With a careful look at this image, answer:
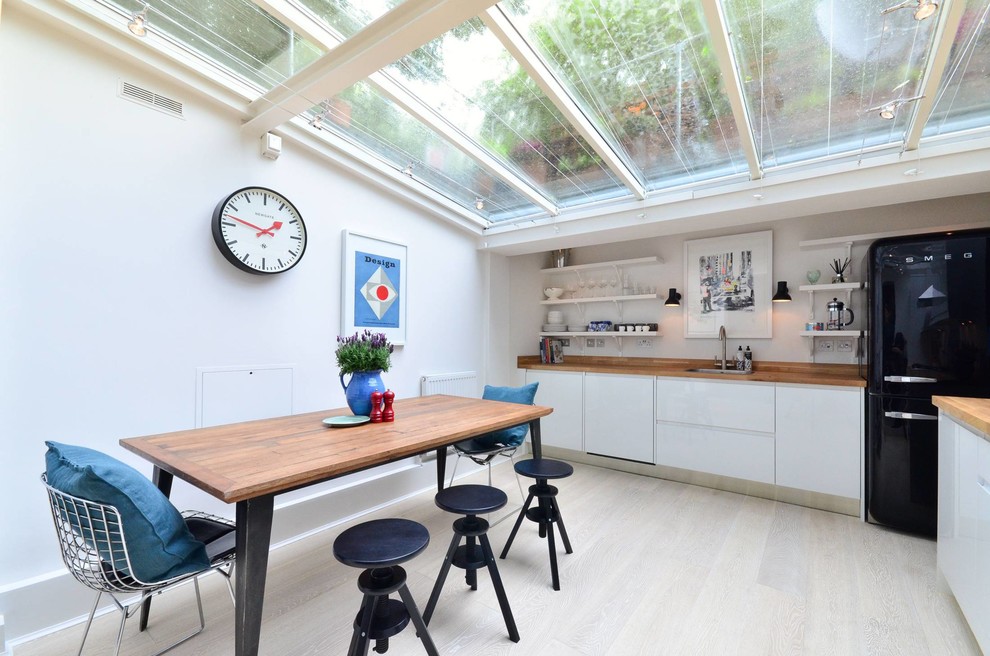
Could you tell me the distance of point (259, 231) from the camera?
2398 millimetres

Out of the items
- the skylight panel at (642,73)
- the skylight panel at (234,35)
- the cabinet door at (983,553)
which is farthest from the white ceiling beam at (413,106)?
the cabinet door at (983,553)

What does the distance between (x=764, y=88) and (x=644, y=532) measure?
255 centimetres

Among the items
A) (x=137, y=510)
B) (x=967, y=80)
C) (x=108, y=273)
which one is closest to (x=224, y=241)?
(x=108, y=273)

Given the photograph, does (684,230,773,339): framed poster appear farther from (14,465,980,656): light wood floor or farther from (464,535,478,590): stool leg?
(464,535,478,590): stool leg

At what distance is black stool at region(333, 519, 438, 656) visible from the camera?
1.28 meters

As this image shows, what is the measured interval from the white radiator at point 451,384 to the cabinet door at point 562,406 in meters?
0.65

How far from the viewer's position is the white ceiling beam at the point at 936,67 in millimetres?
1476

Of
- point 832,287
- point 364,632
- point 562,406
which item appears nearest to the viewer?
point 364,632

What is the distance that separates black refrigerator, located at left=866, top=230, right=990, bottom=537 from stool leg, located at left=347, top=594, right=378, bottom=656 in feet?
10.2

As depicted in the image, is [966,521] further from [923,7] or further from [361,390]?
[361,390]

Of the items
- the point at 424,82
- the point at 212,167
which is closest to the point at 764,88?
the point at 424,82

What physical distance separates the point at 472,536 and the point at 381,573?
516mm

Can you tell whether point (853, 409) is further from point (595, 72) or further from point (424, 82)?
point (424, 82)

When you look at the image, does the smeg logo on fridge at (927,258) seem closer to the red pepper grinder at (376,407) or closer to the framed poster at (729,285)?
the framed poster at (729,285)
